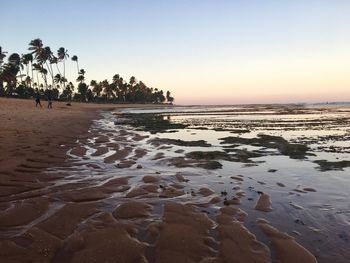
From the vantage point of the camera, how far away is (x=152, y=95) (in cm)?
19962

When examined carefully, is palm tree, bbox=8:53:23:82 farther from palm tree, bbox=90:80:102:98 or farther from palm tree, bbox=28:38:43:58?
palm tree, bbox=90:80:102:98

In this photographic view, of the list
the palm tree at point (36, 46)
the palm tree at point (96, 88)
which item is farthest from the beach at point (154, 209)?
the palm tree at point (96, 88)

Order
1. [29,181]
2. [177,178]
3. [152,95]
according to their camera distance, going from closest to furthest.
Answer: [29,181]
[177,178]
[152,95]

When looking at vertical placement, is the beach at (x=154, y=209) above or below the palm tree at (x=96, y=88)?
below

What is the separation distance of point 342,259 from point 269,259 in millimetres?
1105

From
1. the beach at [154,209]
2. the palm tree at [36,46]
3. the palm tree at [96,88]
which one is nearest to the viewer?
the beach at [154,209]

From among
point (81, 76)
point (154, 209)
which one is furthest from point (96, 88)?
point (154, 209)

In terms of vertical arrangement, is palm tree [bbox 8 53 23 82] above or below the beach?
above

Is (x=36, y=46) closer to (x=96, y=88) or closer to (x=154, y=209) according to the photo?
(x=96, y=88)

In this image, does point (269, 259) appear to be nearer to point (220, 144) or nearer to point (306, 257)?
point (306, 257)

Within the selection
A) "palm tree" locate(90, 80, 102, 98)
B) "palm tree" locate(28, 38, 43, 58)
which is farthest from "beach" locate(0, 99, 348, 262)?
"palm tree" locate(90, 80, 102, 98)

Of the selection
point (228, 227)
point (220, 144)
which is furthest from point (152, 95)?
point (228, 227)

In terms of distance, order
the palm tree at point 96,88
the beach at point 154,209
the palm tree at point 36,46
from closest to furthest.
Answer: the beach at point 154,209 → the palm tree at point 36,46 → the palm tree at point 96,88

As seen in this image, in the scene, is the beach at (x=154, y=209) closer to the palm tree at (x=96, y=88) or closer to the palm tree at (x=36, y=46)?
the palm tree at (x=36, y=46)
